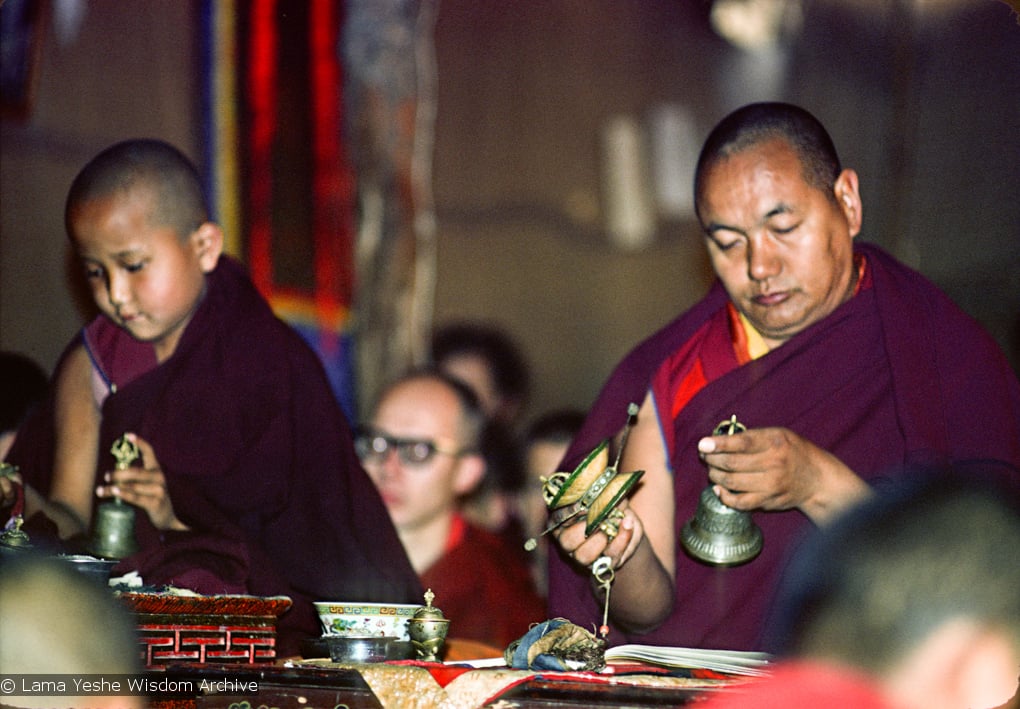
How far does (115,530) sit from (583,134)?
220 cm

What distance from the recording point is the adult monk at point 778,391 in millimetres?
3596

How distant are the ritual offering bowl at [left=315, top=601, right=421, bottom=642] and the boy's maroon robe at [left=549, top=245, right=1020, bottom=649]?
2.35ft

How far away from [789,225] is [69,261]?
2.43 metres

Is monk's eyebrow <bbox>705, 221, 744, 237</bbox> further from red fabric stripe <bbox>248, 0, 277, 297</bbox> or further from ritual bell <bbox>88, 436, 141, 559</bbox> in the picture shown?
ritual bell <bbox>88, 436, 141, 559</bbox>

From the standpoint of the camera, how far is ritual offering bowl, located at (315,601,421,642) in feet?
10.9

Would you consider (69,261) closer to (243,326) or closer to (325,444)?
(243,326)

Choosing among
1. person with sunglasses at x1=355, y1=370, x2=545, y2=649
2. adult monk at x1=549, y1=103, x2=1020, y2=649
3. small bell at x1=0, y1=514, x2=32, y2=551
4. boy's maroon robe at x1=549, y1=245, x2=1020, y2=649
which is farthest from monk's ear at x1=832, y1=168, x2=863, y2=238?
small bell at x1=0, y1=514, x2=32, y2=551

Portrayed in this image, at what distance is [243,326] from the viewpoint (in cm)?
433

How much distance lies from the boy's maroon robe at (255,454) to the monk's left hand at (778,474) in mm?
1268

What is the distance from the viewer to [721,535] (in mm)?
3547

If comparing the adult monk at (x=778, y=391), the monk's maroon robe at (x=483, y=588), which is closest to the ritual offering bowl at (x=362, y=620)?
the adult monk at (x=778, y=391)

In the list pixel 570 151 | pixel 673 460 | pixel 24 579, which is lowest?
pixel 24 579

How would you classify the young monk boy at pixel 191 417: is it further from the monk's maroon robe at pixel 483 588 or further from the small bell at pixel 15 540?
the small bell at pixel 15 540

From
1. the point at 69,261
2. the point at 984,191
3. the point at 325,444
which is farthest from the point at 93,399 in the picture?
the point at 984,191
